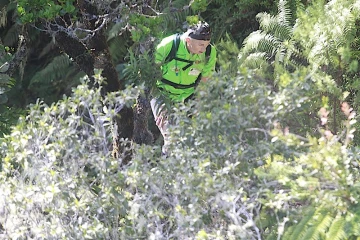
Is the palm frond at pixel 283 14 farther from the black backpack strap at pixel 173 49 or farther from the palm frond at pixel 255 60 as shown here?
the black backpack strap at pixel 173 49

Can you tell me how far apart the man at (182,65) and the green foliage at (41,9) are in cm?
81

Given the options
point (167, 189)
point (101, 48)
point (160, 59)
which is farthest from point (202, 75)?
point (167, 189)

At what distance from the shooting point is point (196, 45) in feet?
17.6

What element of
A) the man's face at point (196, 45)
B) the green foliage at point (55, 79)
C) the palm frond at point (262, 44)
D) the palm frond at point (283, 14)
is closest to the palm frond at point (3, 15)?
the green foliage at point (55, 79)

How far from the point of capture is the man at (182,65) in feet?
17.4

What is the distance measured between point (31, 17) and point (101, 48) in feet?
3.24

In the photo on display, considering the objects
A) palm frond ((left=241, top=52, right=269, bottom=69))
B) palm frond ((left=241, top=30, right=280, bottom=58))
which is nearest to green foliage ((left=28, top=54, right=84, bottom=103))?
palm frond ((left=241, top=30, right=280, bottom=58))

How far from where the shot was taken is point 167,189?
392 cm

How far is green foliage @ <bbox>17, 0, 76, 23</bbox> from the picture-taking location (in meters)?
4.93

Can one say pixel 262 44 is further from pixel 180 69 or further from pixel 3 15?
pixel 3 15

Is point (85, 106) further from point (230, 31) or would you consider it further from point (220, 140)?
point (230, 31)

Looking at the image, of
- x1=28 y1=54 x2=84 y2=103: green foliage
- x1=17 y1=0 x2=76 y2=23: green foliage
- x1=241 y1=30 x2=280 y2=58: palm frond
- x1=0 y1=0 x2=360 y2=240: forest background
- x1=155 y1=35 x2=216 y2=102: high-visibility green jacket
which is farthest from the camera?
x1=28 y1=54 x2=84 y2=103: green foliage

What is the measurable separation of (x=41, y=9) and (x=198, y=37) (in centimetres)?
125

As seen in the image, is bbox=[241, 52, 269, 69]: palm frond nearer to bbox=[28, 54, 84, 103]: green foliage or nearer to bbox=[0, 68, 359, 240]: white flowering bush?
bbox=[0, 68, 359, 240]: white flowering bush
